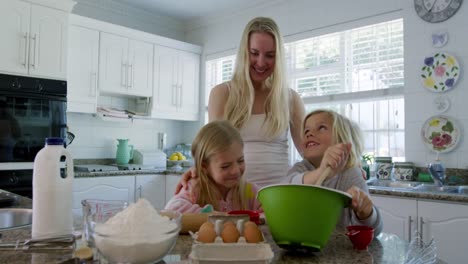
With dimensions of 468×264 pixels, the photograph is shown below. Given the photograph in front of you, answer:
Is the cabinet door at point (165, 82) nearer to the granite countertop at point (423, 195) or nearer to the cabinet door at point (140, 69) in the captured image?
the cabinet door at point (140, 69)

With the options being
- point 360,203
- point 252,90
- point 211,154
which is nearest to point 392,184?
point 252,90

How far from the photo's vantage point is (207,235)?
0.67 m

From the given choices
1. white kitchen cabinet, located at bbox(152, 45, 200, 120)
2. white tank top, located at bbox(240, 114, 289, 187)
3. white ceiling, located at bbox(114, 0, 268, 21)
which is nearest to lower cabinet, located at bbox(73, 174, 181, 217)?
white kitchen cabinet, located at bbox(152, 45, 200, 120)

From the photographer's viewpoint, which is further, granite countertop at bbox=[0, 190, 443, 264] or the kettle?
the kettle

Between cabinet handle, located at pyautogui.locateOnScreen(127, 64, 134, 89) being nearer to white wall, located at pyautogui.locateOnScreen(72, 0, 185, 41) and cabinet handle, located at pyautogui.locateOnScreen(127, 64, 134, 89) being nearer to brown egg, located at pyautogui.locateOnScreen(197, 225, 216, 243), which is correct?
white wall, located at pyautogui.locateOnScreen(72, 0, 185, 41)

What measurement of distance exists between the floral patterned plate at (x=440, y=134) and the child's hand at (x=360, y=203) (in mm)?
2111

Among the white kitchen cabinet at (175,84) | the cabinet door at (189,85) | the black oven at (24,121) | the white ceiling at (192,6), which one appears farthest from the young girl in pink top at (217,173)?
the cabinet door at (189,85)

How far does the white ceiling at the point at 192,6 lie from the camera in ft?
13.1

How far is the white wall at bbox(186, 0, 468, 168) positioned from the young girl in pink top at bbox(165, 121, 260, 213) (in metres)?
2.01

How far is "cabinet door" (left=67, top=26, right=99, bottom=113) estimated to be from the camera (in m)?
3.35

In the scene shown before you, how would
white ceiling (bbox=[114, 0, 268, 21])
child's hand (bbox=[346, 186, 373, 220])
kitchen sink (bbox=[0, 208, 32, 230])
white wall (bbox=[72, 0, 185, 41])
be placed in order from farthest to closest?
1. white ceiling (bbox=[114, 0, 268, 21])
2. white wall (bbox=[72, 0, 185, 41])
3. kitchen sink (bbox=[0, 208, 32, 230])
4. child's hand (bbox=[346, 186, 373, 220])

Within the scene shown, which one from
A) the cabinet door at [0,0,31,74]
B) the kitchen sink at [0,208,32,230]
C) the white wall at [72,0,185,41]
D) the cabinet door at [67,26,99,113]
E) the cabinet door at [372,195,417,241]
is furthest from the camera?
the white wall at [72,0,185,41]

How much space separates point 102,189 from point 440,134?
266cm

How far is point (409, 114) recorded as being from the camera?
9.41 feet
